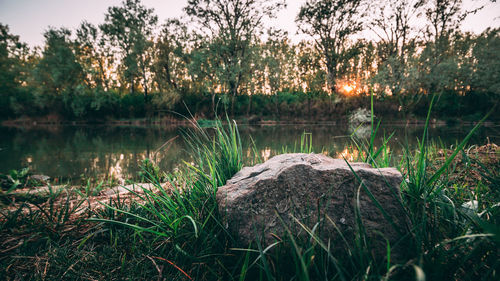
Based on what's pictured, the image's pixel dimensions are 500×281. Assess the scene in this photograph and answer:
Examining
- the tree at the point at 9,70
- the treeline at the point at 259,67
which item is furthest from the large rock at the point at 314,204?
the tree at the point at 9,70

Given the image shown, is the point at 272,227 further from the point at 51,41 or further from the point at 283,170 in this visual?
the point at 51,41

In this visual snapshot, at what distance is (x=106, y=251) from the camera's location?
130 centimetres

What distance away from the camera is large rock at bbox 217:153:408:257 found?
105 cm

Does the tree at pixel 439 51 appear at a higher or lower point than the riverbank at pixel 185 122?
higher

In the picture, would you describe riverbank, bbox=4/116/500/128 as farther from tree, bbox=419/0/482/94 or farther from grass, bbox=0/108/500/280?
grass, bbox=0/108/500/280

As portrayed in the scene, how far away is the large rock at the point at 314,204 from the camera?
1.05m

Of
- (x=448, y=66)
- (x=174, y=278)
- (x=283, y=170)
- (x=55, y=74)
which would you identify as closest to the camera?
(x=174, y=278)

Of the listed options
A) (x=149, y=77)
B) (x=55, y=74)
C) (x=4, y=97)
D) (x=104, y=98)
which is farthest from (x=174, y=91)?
(x=4, y=97)

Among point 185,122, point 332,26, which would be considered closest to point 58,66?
point 185,122

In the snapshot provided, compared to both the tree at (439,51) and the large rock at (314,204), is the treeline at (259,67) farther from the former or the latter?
the large rock at (314,204)

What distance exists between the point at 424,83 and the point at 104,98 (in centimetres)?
3571

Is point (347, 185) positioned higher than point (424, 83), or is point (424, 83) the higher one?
point (424, 83)

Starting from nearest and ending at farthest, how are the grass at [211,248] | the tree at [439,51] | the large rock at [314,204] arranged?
the grass at [211,248], the large rock at [314,204], the tree at [439,51]

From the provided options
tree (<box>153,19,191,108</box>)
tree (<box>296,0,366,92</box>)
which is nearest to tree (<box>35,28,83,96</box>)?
tree (<box>153,19,191,108</box>)
